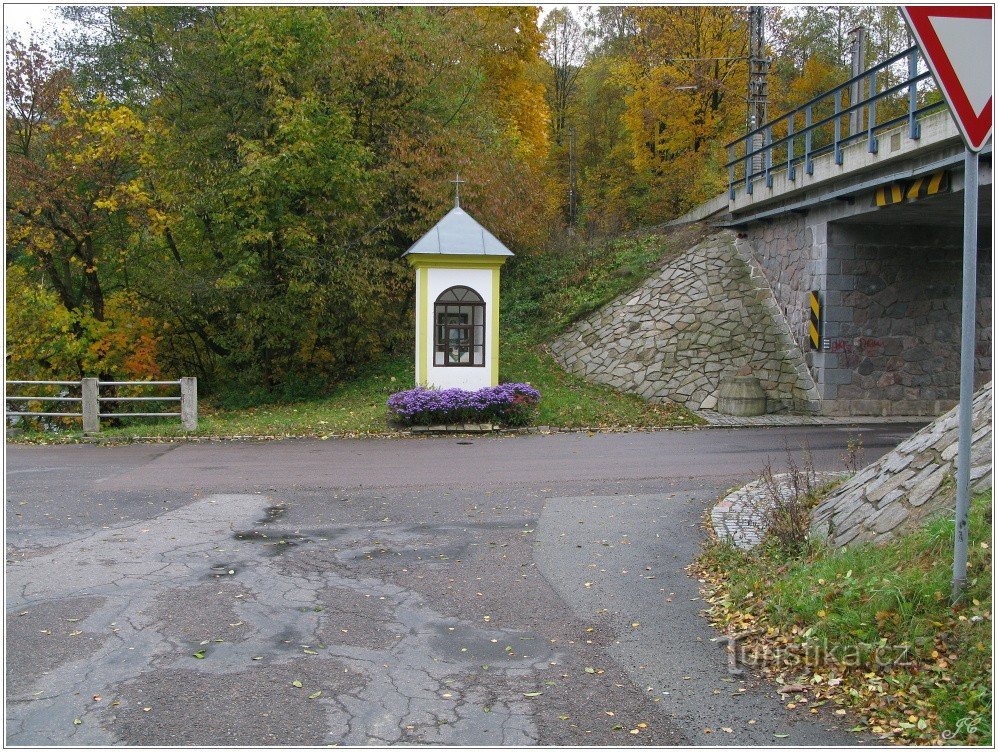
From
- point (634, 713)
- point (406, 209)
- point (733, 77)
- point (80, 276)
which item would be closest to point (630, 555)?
point (634, 713)

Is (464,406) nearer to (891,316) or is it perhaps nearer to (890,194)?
(890,194)

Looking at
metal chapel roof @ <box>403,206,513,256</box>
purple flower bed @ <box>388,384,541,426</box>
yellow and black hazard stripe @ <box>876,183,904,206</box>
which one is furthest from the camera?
metal chapel roof @ <box>403,206,513,256</box>

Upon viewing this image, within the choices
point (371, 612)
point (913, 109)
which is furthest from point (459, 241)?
point (371, 612)

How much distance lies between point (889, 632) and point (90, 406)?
1604 cm

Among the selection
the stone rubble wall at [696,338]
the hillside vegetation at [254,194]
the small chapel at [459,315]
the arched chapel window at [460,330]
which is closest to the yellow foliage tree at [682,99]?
the hillside vegetation at [254,194]

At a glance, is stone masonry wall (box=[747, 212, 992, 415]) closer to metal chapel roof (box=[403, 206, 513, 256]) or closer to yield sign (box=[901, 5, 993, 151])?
metal chapel roof (box=[403, 206, 513, 256])

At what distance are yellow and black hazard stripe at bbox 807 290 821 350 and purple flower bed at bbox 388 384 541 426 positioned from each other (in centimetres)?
632

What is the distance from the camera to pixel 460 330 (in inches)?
702

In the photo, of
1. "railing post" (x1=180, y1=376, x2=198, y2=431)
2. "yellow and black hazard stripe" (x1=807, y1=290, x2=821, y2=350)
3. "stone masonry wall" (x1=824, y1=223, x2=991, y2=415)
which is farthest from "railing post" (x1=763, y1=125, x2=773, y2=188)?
"railing post" (x1=180, y1=376, x2=198, y2=431)

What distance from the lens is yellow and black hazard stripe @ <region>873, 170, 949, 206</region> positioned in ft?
46.0

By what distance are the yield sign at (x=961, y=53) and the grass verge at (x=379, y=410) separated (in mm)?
12894

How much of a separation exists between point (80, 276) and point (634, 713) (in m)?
25.4

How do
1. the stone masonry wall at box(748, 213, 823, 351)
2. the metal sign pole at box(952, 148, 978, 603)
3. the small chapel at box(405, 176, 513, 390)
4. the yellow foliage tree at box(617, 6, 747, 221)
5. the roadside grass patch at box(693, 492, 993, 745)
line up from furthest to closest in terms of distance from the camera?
the yellow foliage tree at box(617, 6, 747, 221)
the stone masonry wall at box(748, 213, 823, 351)
the small chapel at box(405, 176, 513, 390)
the metal sign pole at box(952, 148, 978, 603)
the roadside grass patch at box(693, 492, 993, 745)

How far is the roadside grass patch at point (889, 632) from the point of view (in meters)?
4.38
